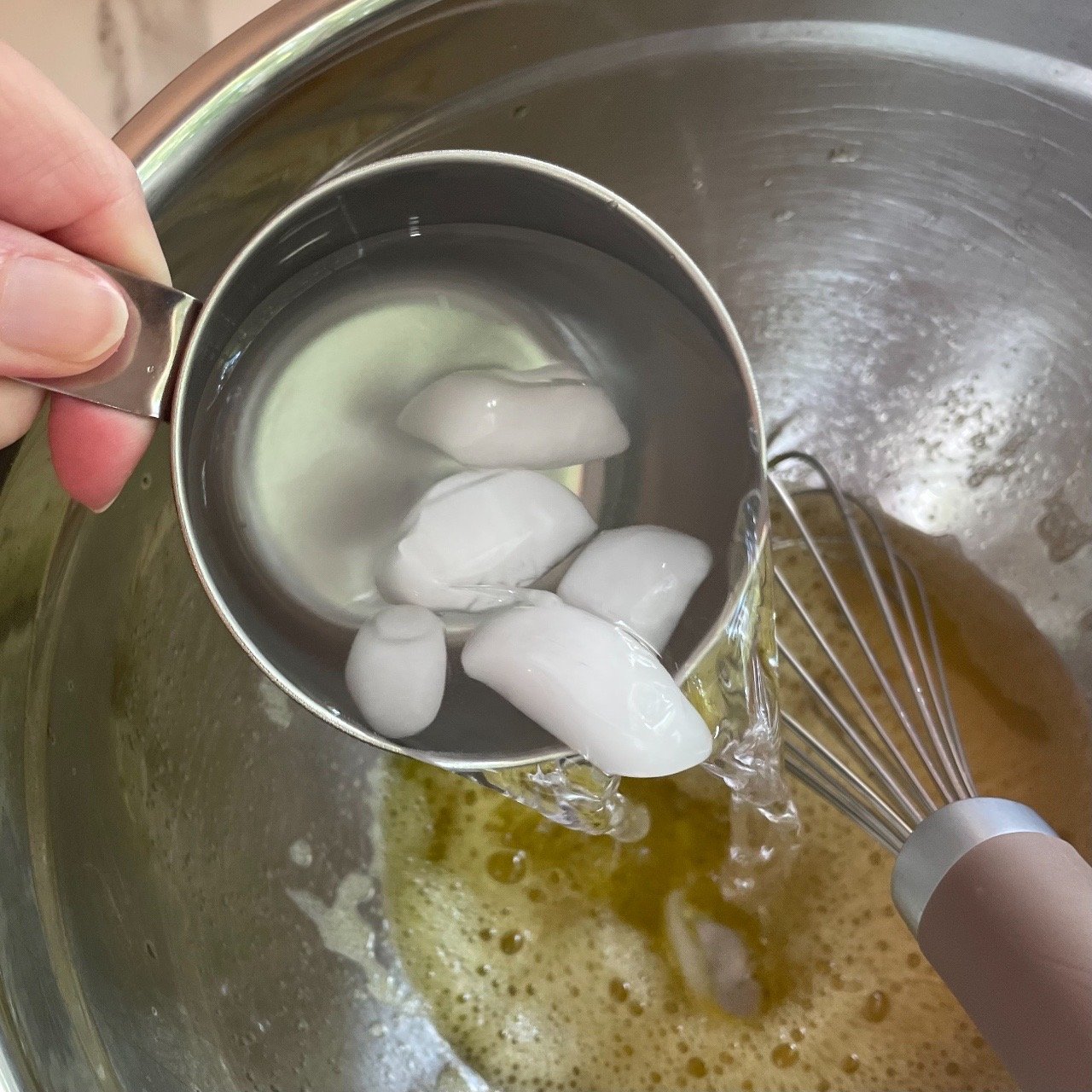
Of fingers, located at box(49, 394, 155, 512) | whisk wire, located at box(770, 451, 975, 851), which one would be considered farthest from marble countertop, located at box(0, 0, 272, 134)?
whisk wire, located at box(770, 451, 975, 851)

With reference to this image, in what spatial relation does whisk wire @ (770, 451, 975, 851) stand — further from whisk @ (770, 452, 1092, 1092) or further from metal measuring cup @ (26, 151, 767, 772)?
metal measuring cup @ (26, 151, 767, 772)

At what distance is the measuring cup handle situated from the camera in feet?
1.29

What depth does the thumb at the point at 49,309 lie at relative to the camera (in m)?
0.34

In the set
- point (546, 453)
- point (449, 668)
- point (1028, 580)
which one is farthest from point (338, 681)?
point (1028, 580)

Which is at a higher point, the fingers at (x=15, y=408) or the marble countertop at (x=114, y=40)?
the marble countertop at (x=114, y=40)

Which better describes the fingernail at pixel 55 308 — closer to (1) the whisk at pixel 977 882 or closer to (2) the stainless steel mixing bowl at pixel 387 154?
(2) the stainless steel mixing bowl at pixel 387 154

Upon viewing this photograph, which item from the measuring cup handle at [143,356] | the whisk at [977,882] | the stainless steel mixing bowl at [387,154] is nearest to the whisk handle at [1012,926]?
the whisk at [977,882]

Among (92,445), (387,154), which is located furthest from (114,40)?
(92,445)

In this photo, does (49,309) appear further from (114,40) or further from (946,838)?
(946,838)

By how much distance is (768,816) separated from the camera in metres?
0.67

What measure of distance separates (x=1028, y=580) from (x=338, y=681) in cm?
50

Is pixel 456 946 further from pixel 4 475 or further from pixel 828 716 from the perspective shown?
pixel 4 475

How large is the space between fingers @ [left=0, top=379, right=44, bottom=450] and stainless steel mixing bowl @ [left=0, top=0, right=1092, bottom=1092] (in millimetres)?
45

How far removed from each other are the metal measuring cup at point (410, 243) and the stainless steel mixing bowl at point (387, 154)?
7cm
